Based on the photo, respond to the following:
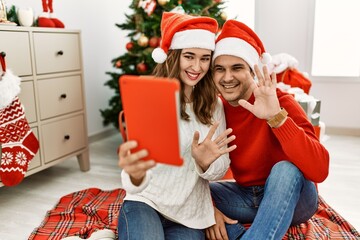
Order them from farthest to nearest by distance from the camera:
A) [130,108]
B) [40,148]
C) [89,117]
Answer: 1. [89,117]
2. [40,148]
3. [130,108]

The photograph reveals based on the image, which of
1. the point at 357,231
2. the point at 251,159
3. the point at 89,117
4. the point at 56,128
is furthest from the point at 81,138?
the point at 357,231

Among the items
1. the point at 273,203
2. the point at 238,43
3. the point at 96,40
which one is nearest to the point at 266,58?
the point at 238,43

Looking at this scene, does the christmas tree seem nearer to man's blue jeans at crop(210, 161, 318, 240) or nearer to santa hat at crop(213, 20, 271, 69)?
santa hat at crop(213, 20, 271, 69)

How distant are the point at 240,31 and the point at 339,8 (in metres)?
2.44

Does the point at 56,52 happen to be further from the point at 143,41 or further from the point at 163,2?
the point at 163,2

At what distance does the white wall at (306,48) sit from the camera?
3.31 meters

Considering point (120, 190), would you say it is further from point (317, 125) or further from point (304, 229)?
point (317, 125)

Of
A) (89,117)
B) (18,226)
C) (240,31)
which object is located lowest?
(18,226)

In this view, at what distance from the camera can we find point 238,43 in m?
1.29

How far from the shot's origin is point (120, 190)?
6.89ft

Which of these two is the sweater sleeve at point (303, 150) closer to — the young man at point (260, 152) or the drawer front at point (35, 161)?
the young man at point (260, 152)

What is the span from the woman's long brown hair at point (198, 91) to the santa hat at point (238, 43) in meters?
0.12

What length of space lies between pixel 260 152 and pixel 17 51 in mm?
1409

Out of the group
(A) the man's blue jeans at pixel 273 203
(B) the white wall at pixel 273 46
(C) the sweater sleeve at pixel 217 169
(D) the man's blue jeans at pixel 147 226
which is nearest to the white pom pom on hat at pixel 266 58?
(C) the sweater sleeve at pixel 217 169
